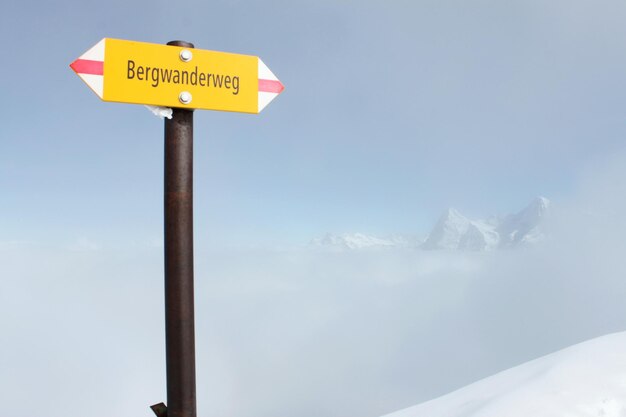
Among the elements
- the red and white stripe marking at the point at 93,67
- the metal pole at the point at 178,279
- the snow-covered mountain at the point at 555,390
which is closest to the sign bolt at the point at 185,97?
the metal pole at the point at 178,279

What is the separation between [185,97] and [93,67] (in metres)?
0.45

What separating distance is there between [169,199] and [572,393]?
310 cm

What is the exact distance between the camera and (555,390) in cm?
281

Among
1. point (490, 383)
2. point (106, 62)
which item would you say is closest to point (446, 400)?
point (490, 383)

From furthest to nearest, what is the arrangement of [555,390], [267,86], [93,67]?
[555,390] < [267,86] < [93,67]

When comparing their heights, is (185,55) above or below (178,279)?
above

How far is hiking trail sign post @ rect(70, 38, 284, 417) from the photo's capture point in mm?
1841

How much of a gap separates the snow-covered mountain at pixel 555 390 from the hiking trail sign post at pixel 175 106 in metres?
2.21

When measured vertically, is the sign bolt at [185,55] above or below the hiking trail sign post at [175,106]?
above

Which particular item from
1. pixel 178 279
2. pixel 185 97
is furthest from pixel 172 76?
pixel 178 279

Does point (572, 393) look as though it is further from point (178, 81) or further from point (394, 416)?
point (178, 81)

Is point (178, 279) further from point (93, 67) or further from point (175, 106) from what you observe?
→ point (93, 67)

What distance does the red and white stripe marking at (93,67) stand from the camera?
1812 mm

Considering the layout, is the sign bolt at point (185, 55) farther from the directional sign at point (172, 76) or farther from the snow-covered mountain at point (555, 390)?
the snow-covered mountain at point (555, 390)
